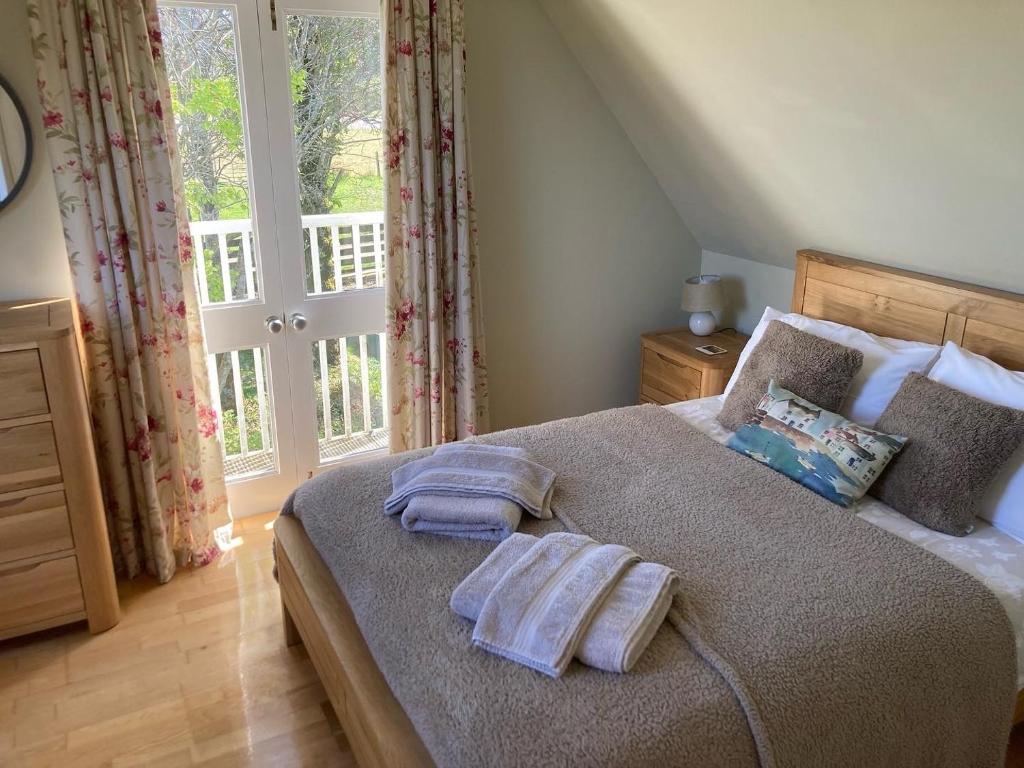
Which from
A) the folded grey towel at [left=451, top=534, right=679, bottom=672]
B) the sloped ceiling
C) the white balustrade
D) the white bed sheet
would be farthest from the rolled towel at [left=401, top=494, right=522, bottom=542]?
the sloped ceiling

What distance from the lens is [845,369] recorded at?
8.36 ft

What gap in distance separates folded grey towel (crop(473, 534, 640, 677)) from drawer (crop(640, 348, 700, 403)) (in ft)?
5.80

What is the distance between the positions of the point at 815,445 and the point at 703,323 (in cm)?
139

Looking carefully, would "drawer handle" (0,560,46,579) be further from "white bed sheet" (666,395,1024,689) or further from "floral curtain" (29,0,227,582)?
"white bed sheet" (666,395,1024,689)

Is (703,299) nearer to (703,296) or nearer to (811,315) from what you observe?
(703,296)

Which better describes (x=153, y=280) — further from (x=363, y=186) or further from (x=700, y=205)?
(x=700, y=205)

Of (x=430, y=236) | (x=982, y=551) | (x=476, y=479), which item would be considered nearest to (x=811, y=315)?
(x=982, y=551)

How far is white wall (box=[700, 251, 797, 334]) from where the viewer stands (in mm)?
→ 3547

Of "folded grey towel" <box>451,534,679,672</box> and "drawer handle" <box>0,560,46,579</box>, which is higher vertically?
"folded grey towel" <box>451,534,679,672</box>

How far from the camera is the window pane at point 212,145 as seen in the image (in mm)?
2773

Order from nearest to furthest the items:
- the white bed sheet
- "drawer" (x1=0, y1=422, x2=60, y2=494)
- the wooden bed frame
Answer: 1. the wooden bed frame
2. the white bed sheet
3. "drawer" (x1=0, y1=422, x2=60, y2=494)

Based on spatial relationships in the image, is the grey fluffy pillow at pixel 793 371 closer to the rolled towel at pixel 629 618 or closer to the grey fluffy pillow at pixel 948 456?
the grey fluffy pillow at pixel 948 456

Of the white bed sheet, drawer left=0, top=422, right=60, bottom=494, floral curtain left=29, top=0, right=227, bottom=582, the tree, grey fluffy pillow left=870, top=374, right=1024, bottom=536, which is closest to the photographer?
the white bed sheet

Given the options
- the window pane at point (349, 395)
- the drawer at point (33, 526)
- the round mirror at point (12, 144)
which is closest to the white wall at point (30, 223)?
the round mirror at point (12, 144)
